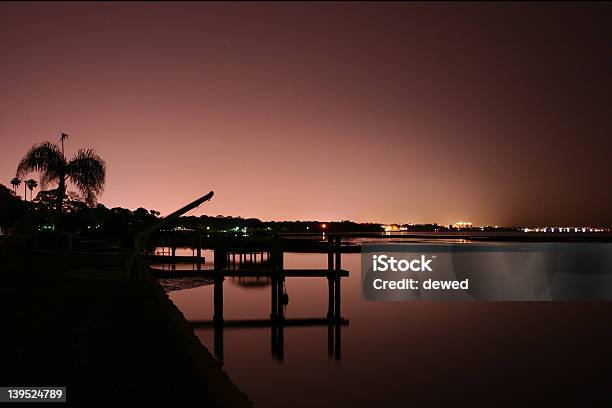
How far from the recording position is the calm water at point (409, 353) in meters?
14.0

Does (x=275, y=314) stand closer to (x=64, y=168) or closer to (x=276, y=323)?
(x=276, y=323)

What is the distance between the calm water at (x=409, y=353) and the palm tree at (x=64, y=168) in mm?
11242

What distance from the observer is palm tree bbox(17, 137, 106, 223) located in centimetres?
3441

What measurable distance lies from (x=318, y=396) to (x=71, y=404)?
27.1 feet

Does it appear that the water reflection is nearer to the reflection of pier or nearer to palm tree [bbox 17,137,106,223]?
the reflection of pier

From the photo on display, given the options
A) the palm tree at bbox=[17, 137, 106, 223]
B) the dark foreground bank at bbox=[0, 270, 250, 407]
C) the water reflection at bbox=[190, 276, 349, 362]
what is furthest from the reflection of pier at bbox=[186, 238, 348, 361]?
the palm tree at bbox=[17, 137, 106, 223]

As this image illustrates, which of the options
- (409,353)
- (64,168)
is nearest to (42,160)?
(64,168)

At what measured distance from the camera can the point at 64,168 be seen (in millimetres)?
35000

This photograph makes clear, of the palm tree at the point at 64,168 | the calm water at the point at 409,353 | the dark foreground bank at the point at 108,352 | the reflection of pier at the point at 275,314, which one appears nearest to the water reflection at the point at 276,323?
the reflection of pier at the point at 275,314

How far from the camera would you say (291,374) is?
1545 cm

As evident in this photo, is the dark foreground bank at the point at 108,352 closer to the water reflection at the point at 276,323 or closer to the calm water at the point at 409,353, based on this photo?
the calm water at the point at 409,353

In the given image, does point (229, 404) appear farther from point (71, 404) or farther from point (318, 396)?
point (318, 396)

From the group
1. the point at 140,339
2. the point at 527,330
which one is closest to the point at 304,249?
the point at 527,330

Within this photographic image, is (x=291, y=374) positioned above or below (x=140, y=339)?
below
